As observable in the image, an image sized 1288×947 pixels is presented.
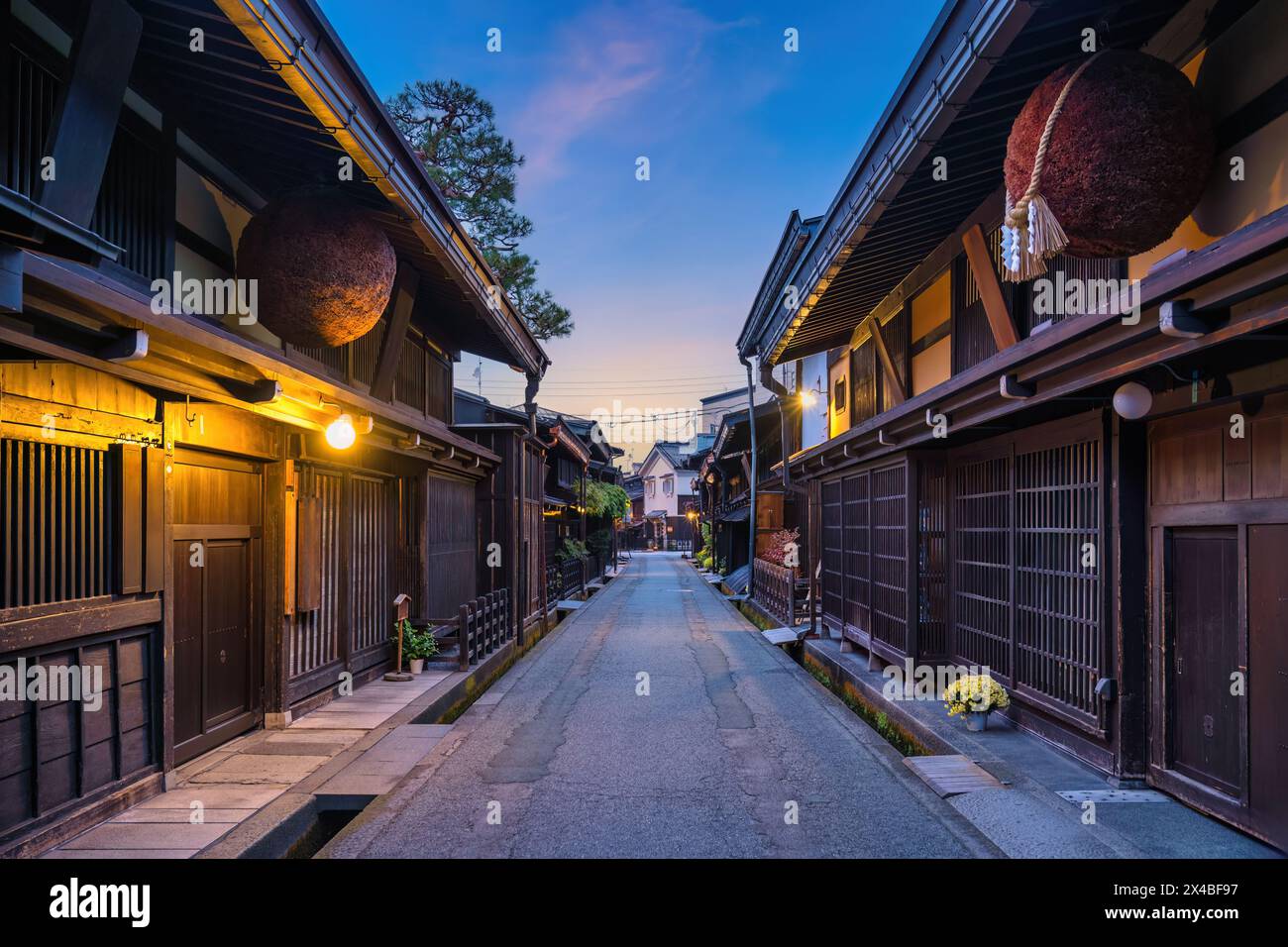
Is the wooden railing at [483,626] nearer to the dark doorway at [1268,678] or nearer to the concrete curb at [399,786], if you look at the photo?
the concrete curb at [399,786]

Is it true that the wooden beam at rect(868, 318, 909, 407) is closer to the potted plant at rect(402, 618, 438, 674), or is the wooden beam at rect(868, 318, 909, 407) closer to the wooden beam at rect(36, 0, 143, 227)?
the potted plant at rect(402, 618, 438, 674)

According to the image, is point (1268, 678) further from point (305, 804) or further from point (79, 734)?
point (79, 734)

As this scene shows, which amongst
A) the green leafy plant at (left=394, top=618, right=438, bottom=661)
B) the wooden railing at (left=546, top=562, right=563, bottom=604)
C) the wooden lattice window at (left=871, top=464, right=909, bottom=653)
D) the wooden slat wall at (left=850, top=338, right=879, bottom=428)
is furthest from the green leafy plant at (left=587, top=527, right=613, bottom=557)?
the wooden lattice window at (left=871, top=464, right=909, bottom=653)

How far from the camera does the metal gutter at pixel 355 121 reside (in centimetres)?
457

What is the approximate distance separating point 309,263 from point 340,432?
7.22 ft

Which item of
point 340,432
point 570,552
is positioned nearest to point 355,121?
point 340,432

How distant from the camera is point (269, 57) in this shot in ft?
15.8

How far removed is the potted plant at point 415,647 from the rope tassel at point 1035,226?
1053cm

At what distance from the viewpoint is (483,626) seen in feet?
46.2

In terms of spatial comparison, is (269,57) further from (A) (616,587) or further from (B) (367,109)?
(A) (616,587)

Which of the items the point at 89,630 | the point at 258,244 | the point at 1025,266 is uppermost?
the point at 258,244

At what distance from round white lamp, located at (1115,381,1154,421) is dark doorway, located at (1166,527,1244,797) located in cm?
108

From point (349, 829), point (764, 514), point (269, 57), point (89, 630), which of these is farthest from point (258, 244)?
point (764, 514)

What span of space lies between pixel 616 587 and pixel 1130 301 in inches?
1207
